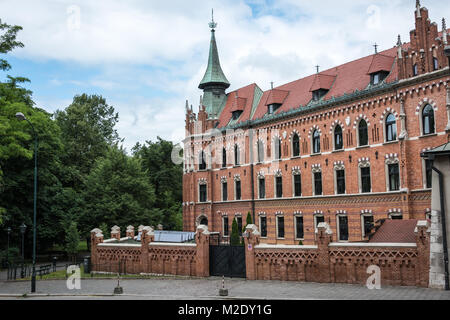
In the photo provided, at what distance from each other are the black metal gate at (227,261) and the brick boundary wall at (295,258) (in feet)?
1.12

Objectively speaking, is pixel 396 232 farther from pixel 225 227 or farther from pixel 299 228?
pixel 225 227

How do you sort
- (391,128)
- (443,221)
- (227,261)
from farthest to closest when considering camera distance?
(391,128) → (227,261) → (443,221)

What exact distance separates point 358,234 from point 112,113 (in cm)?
4859

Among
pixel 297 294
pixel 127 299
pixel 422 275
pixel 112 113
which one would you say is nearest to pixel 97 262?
pixel 127 299

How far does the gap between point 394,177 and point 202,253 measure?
14.1 meters

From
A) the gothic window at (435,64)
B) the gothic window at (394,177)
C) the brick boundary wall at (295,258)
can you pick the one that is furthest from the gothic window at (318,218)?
the gothic window at (435,64)

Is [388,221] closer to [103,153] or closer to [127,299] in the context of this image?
[127,299]

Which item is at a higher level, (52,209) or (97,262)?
(52,209)

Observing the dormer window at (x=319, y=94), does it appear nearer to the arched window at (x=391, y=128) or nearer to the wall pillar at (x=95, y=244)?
the arched window at (x=391, y=128)

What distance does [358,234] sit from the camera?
102 feet

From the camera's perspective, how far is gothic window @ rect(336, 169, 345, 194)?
33.0m

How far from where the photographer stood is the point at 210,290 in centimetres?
2028

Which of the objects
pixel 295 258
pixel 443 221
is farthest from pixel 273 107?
pixel 443 221

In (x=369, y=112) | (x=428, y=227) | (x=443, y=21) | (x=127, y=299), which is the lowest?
(x=127, y=299)
